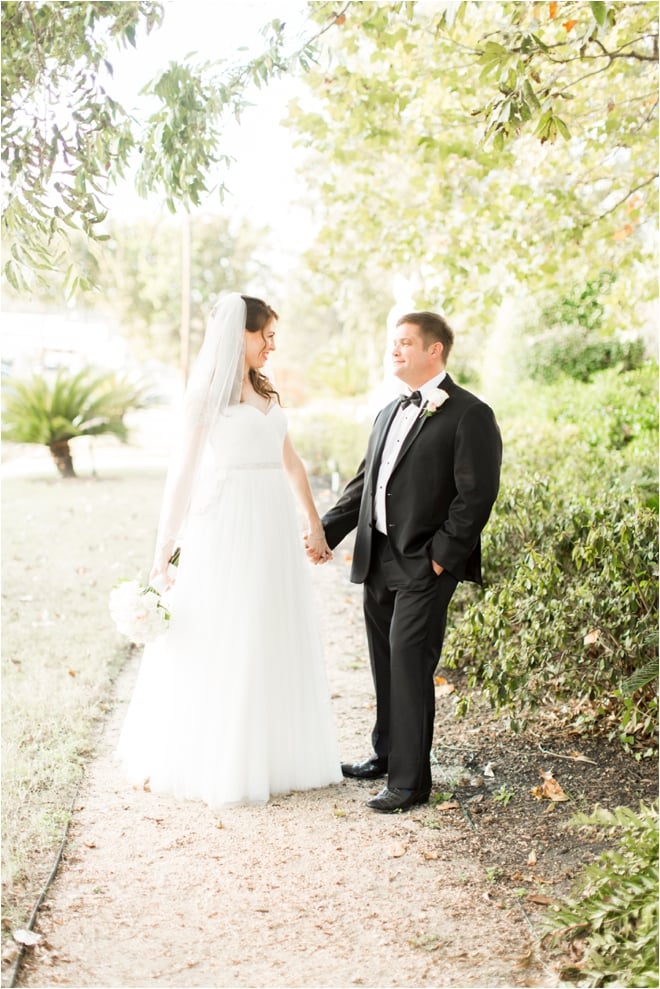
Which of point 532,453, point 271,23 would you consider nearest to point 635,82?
point 532,453

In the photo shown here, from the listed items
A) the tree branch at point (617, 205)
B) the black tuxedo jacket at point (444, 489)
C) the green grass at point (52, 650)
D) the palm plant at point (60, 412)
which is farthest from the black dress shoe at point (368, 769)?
the palm plant at point (60, 412)

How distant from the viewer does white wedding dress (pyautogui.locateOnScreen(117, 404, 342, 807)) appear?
4.62 m

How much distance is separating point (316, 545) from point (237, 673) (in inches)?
→ 34.5

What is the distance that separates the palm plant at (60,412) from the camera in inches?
655

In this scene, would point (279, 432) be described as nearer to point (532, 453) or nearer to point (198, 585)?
point (198, 585)

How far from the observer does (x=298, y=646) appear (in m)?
4.87

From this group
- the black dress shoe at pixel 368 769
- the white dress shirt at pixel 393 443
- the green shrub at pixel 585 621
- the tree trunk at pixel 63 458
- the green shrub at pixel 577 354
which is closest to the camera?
the white dress shirt at pixel 393 443

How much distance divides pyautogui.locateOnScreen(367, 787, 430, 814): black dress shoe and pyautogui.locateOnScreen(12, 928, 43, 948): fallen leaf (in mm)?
1717

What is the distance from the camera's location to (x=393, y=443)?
4.79m

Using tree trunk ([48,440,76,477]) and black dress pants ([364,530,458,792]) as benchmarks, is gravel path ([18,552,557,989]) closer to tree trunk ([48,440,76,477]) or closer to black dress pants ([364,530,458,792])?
black dress pants ([364,530,458,792])

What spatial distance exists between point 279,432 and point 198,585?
→ 35.0 inches

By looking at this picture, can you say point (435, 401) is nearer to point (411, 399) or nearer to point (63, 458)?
point (411, 399)

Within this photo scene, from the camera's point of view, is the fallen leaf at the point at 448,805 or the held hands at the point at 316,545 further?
the held hands at the point at 316,545

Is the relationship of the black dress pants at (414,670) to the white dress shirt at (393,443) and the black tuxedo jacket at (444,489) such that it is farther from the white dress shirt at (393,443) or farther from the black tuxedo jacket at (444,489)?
the white dress shirt at (393,443)
